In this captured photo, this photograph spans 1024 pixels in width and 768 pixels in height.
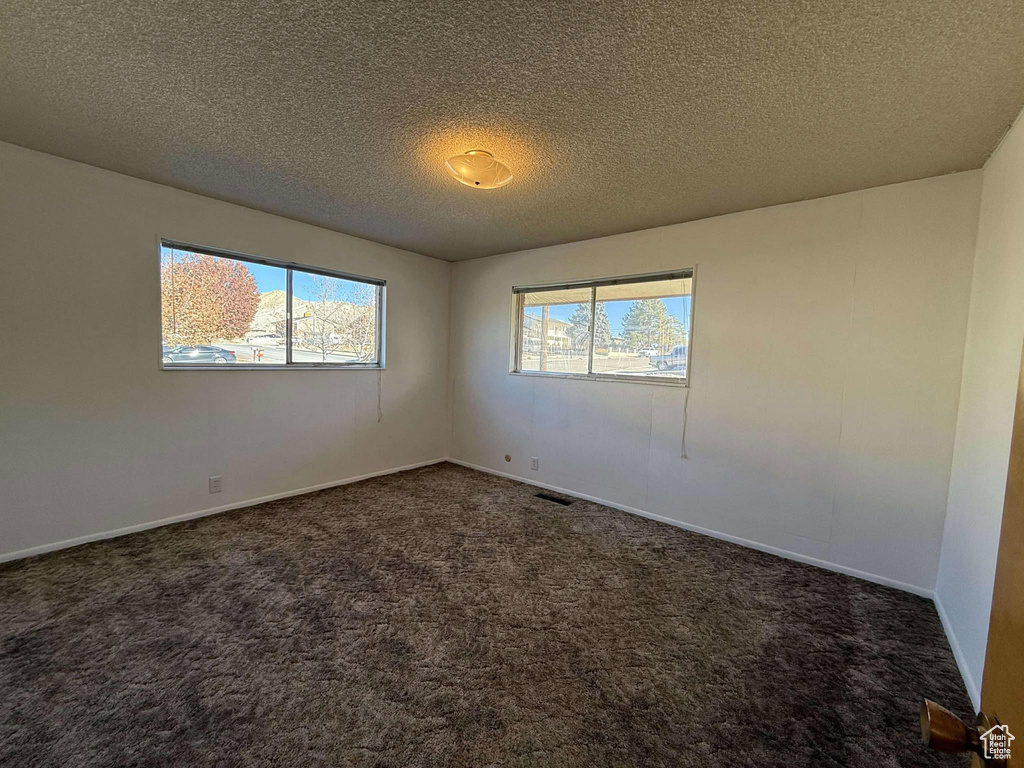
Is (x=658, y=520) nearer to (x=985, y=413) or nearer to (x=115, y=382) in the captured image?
(x=985, y=413)

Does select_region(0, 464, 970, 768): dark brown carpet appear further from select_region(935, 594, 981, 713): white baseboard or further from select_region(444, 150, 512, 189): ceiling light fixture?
select_region(444, 150, 512, 189): ceiling light fixture

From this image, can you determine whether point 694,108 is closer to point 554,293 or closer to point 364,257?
point 554,293

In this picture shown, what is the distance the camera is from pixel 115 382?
9.13 feet

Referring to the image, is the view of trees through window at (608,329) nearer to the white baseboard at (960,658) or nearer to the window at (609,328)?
A: the window at (609,328)

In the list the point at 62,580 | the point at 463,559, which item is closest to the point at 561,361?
the point at 463,559

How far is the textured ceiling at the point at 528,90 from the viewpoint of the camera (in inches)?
54.0

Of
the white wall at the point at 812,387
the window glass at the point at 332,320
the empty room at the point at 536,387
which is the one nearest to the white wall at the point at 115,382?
the empty room at the point at 536,387

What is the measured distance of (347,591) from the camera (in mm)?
2287

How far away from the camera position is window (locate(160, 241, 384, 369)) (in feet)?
10.1

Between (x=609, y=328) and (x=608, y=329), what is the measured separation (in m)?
0.01

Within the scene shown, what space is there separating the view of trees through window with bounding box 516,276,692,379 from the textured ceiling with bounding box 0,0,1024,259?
955 mm

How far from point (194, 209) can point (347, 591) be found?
2946mm

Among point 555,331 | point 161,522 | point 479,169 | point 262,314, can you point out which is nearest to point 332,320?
point 262,314

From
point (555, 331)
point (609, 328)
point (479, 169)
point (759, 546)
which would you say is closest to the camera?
point (479, 169)
